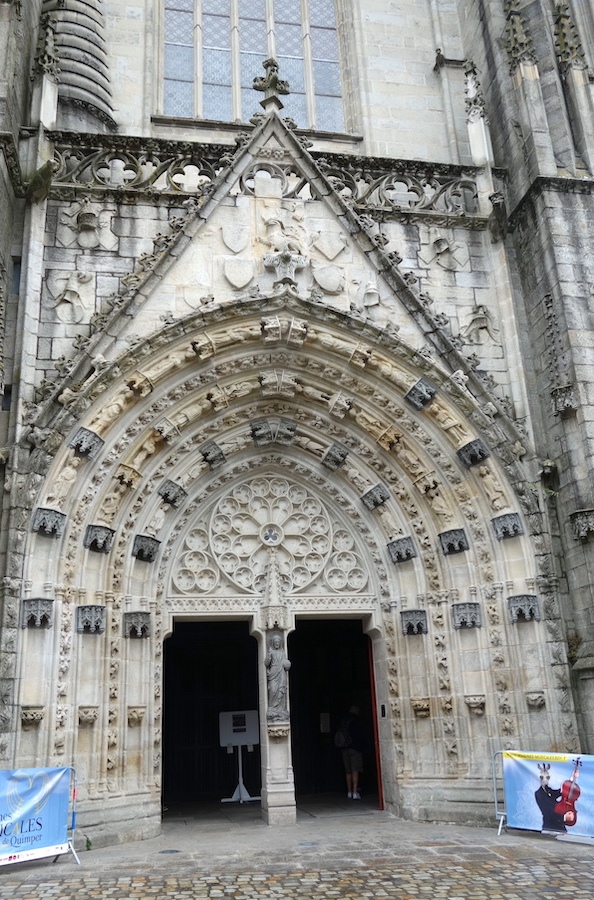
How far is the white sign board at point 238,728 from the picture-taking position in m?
12.1

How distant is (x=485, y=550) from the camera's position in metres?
9.96

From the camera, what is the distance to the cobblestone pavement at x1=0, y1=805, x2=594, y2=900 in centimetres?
616

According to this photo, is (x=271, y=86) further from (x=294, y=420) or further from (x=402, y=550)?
(x=402, y=550)

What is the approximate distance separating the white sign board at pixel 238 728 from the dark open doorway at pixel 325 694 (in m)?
1.27

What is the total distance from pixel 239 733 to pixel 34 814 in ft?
16.9

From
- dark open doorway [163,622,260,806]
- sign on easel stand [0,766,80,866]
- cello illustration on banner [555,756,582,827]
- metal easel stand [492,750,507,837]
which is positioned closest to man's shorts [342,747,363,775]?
dark open doorway [163,622,260,806]

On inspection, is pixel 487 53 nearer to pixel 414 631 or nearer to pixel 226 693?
pixel 414 631

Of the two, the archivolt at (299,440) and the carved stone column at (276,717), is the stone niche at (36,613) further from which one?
the carved stone column at (276,717)

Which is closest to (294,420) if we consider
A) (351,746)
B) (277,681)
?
(277,681)

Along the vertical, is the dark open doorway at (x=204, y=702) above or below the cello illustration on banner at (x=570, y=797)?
above

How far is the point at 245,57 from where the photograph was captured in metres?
13.9

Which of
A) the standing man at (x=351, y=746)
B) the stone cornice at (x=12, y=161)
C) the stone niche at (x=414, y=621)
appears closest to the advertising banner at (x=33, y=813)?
the stone niche at (x=414, y=621)

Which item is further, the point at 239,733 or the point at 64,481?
the point at 239,733

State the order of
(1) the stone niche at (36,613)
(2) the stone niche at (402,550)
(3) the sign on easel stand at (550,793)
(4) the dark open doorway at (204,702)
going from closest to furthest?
(3) the sign on easel stand at (550,793)
(1) the stone niche at (36,613)
(2) the stone niche at (402,550)
(4) the dark open doorway at (204,702)
